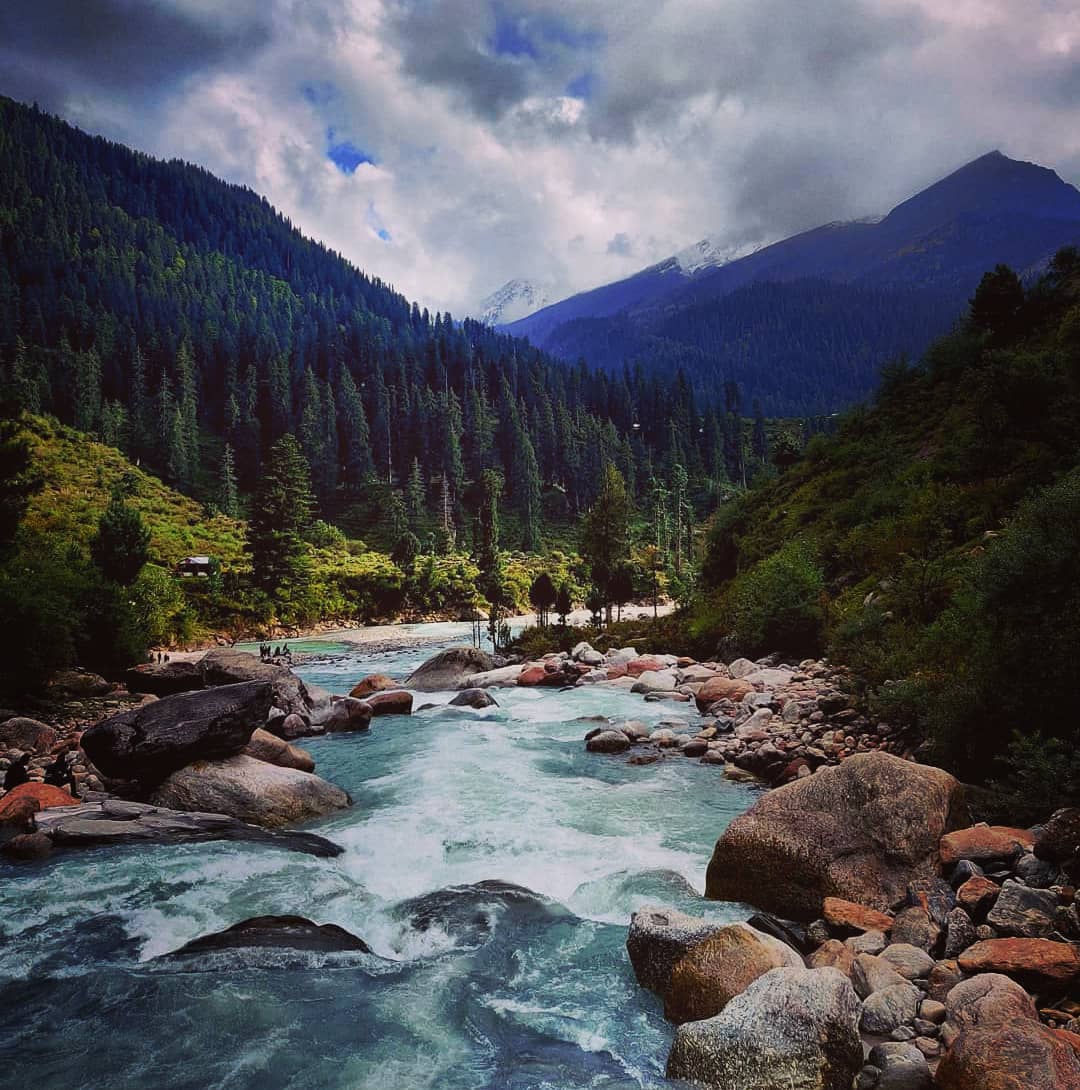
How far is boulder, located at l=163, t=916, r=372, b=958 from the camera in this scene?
7.28m

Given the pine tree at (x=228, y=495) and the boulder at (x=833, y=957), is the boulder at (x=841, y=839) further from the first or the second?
the pine tree at (x=228, y=495)

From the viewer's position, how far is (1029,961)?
516 centimetres

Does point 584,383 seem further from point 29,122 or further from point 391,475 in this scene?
point 29,122

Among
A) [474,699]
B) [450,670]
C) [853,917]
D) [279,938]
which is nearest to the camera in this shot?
[853,917]

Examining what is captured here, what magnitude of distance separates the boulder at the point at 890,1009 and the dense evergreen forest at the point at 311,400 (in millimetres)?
78032

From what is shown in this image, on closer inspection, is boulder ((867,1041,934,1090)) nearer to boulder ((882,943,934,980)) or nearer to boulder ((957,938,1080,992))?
boulder ((882,943,934,980))

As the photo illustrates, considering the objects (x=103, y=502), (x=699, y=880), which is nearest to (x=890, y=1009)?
(x=699, y=880)

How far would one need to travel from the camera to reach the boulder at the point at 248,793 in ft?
37.6

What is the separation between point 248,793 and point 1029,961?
11.0 metres

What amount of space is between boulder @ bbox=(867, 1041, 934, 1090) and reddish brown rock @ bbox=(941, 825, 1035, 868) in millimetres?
2914

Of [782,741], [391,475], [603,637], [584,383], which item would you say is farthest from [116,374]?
[782,741]

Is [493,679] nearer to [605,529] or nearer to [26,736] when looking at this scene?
[26,736]

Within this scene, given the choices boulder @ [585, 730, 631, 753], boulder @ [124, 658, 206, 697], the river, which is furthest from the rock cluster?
boulder @ [124, 658, 206, 697]

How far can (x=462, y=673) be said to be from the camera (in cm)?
2705
